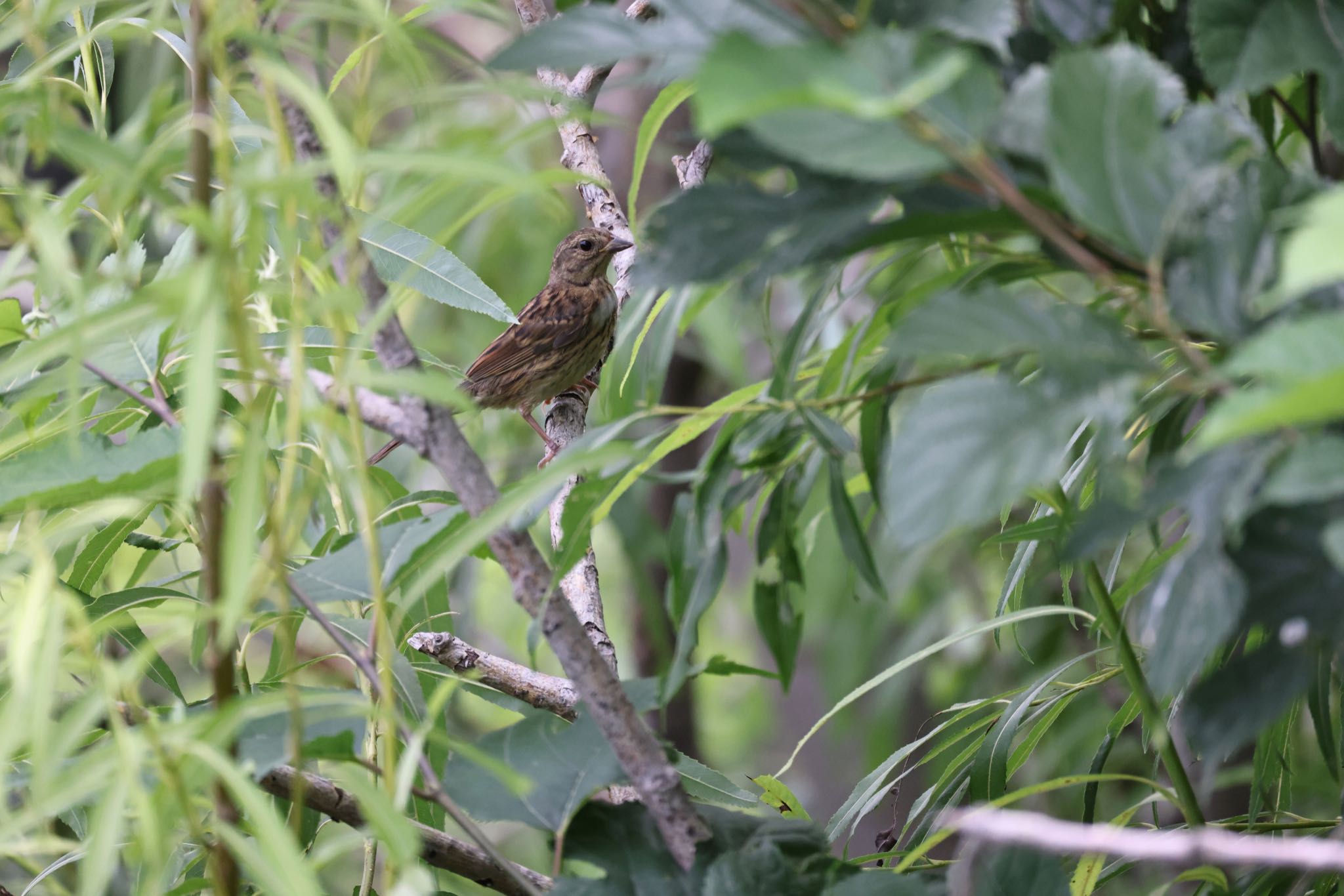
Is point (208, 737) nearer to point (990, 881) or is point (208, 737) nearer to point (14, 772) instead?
point (14, 772)

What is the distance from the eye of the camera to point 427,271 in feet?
5.76

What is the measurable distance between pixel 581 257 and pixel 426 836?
138 inches

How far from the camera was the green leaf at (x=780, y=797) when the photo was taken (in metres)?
1.56

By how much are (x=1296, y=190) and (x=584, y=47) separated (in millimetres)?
500

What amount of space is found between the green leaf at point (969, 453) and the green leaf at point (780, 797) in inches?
37.1

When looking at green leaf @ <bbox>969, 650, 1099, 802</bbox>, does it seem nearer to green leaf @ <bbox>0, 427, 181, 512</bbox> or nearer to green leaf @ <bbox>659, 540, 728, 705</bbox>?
green leaf @ <bbox>659, 540, 728, 705</bbox>

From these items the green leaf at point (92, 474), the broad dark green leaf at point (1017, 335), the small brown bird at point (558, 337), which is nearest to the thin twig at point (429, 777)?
the green leaf at point (92, 474)

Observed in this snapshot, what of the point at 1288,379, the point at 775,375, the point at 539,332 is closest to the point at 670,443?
the point at 775,375

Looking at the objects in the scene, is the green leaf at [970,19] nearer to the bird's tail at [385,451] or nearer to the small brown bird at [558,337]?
the bird's tail at [385,451]

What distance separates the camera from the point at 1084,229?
0.88 meters

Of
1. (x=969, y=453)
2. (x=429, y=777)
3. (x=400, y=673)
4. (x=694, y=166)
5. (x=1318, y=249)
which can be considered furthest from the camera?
(x=694, y=166)

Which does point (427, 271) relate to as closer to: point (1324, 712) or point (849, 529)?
point (849, 529)

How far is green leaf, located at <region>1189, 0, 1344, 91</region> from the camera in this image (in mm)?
879

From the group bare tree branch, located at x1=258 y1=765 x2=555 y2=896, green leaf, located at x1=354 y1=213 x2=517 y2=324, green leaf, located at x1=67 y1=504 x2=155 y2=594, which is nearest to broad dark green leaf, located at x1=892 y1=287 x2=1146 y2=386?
bare tree branch, located at x1=258 y1=765 x2=555 y2=896
